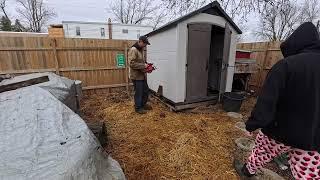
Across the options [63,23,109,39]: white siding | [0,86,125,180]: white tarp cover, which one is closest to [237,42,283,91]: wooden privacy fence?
[0,86,125,180]: white tarp cover

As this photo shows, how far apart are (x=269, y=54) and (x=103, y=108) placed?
595 centimetres

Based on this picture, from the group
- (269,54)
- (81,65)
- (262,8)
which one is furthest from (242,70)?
(81,65)

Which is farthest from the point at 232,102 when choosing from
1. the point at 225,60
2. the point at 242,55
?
the point at 242,55

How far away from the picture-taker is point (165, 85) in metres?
5.53

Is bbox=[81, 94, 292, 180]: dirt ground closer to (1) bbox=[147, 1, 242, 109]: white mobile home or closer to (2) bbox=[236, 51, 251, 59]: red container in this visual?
(1) bbox=[147, 1, 242, 109]: white mobile home

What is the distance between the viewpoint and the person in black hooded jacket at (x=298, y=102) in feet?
5.20

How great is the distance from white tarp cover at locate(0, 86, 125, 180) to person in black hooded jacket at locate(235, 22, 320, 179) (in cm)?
142

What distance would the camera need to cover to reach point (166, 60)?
530 centimetres

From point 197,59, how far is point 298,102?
11.8 feet

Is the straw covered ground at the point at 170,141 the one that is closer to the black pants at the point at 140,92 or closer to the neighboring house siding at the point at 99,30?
the black pants at the point at 140,92

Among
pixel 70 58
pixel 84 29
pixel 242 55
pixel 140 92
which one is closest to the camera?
pixel 140 92

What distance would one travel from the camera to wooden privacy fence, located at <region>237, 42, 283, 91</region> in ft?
22.0

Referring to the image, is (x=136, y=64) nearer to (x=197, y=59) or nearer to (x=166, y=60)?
(x=166, y=60)

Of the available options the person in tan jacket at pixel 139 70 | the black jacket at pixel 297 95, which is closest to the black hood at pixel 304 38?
the black jacket at pixel 297 95
